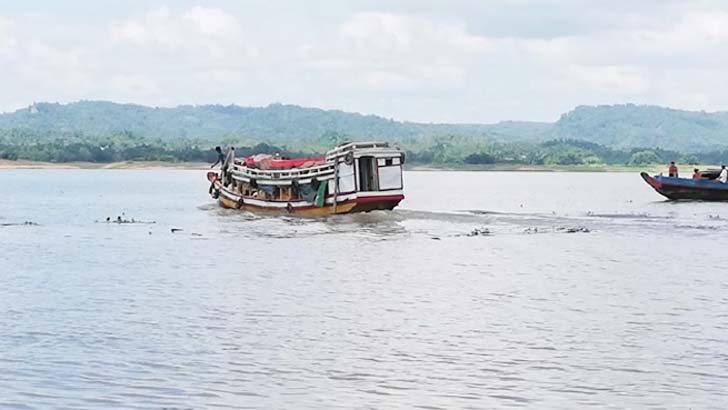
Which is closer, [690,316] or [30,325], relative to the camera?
[30,325]

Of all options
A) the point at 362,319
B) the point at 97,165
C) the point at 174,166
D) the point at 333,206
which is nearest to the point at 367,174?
the point at 333,206

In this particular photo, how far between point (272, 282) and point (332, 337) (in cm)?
887

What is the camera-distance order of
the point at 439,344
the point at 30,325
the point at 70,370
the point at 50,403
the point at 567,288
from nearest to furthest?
the point at 50,403, the point at 70,370, the point at 439,344, the point at 30,325, the point at 567,288

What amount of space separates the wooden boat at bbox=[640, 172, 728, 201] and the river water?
77.6 feet

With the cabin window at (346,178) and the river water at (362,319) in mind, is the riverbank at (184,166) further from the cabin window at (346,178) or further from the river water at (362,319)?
the river water at (362,319)

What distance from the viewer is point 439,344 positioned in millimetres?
20969

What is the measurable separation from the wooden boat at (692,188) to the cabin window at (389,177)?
25.9m

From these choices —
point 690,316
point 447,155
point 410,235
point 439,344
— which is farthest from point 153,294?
point 447,155

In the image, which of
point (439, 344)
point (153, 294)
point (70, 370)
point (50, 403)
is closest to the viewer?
point (50, 403)

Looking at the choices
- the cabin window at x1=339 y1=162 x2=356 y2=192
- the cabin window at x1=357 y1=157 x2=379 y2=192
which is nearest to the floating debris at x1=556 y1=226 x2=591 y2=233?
the cabin window at x1=357 y1=157 x2=379 y2=192

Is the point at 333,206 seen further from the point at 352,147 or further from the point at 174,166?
the point at 174,166

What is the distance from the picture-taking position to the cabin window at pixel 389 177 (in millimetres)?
50750

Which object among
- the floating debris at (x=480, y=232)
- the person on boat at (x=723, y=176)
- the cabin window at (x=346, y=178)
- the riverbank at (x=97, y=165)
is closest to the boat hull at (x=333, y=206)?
the cabin window at (x=346, y=178)

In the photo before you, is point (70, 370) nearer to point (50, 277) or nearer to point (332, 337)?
point (332, 337)
